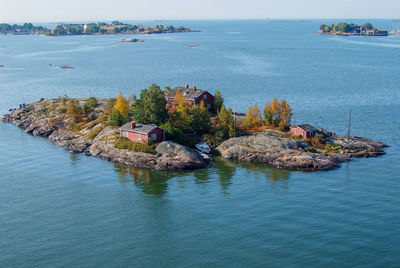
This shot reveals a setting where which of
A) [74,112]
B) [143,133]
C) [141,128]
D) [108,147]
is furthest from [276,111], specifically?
[74,112]

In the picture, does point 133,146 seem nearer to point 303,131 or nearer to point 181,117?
point 181,117

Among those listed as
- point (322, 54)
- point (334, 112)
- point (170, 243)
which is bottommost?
point (170, 243)

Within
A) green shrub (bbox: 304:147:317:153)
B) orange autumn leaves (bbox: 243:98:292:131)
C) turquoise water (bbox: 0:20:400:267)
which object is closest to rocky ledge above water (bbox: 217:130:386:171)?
green shrub (bbox: 304:147:317:153)

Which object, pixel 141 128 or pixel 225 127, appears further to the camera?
pixel 225 127

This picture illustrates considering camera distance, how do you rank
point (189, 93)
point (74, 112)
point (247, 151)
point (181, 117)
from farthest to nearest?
point (74, 112)
point (189, 93)
point (181, 117)
point (247, 151)

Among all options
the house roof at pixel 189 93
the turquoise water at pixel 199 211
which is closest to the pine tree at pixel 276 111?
the turquoise water at pixel 199 211

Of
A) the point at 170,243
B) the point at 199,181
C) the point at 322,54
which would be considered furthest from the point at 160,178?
the point at 322,54

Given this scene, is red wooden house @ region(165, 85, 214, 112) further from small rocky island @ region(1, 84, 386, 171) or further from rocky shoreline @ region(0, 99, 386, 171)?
rocky shoreline @ region(0, 99, 386, 171)

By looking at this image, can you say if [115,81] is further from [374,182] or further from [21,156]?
[374,182]

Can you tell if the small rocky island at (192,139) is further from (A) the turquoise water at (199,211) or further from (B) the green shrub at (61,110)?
(B) the green shrub at (61,110)
